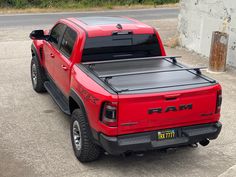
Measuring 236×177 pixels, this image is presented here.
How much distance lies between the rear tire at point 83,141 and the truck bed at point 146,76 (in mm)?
650

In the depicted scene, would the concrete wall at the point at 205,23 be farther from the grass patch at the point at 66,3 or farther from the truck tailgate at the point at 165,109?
the grass patch at the point at 66,3

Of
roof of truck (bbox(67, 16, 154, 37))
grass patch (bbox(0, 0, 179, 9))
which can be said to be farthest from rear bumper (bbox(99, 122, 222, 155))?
grass patch (bbox(0, 0, 179, 9))

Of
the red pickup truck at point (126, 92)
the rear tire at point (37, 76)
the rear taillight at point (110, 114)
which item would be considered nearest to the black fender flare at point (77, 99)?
the red pickup truck at point (126, 92)

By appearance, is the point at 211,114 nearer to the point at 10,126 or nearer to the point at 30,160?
the point at 30,160

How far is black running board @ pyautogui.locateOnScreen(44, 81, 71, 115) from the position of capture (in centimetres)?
627

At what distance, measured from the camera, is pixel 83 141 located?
5.23 meters

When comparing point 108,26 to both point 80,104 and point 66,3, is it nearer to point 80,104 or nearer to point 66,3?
point 80,104

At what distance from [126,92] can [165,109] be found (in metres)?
0.55

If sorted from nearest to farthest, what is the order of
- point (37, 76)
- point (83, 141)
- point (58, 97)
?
point (83, 141)
point (58, 97)
point (37, 76)

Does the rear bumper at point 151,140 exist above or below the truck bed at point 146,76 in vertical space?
below

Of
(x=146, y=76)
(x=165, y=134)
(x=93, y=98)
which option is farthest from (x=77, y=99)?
(x=165, y=134)

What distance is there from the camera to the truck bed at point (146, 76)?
4.98 m

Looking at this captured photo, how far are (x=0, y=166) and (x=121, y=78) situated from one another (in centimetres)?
214

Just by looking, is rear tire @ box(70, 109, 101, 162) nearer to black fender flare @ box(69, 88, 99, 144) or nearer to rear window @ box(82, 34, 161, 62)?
black fender flare @ box(69, 88, 99, 144)
